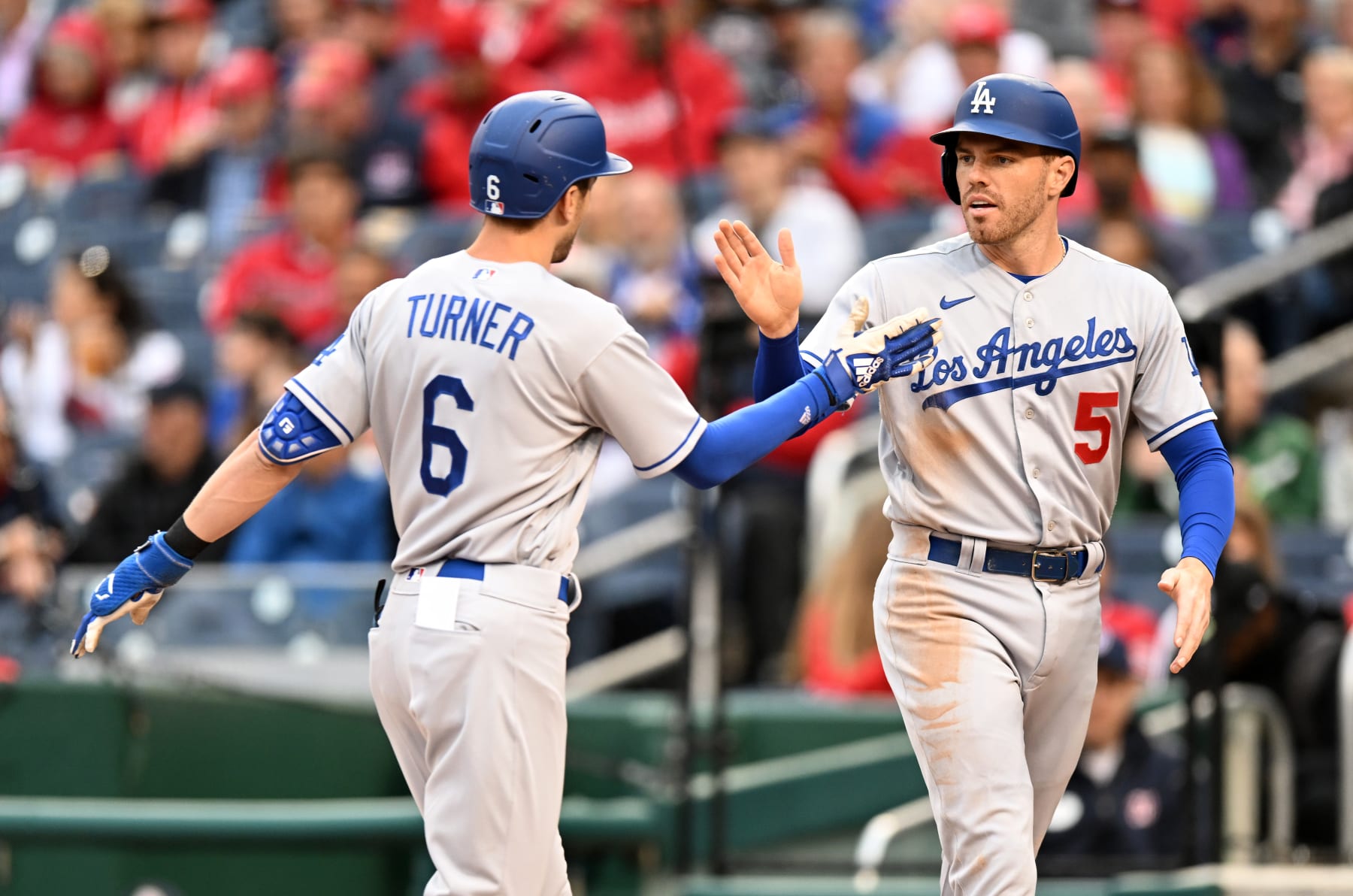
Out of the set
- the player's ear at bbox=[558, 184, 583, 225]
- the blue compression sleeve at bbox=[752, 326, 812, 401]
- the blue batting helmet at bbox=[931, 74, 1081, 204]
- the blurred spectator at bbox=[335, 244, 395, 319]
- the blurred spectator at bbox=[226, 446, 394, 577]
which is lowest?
the blurred spectator at bbox=[226, 446, 394, 577]

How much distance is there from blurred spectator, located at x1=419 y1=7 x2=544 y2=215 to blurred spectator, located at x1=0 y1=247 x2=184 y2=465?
173 cm

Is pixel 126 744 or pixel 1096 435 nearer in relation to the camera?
pixel 1096 435

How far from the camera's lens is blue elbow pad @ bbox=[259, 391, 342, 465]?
169 inches

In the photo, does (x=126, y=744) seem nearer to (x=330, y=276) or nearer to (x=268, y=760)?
(x=268, y=760)

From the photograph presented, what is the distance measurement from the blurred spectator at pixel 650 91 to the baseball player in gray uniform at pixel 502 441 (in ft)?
19.5

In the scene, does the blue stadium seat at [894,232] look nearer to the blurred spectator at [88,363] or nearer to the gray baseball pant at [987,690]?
the blurred spectator at [88,363]

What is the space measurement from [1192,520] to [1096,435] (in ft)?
0.92

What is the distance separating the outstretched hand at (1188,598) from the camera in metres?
4.08

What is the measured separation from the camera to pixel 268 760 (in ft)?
23.8

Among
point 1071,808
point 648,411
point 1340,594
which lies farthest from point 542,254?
point 1340,594

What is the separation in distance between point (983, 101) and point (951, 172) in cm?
30

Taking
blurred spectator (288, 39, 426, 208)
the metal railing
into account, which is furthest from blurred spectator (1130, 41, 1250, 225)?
blurred spectator (288, 39, 426, 208)

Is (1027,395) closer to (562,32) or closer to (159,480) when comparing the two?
(159,480)

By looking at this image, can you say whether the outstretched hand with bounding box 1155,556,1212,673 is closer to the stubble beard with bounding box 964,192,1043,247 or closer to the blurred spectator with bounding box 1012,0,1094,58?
the stubble beard with bounding box 964,192,1043,247
